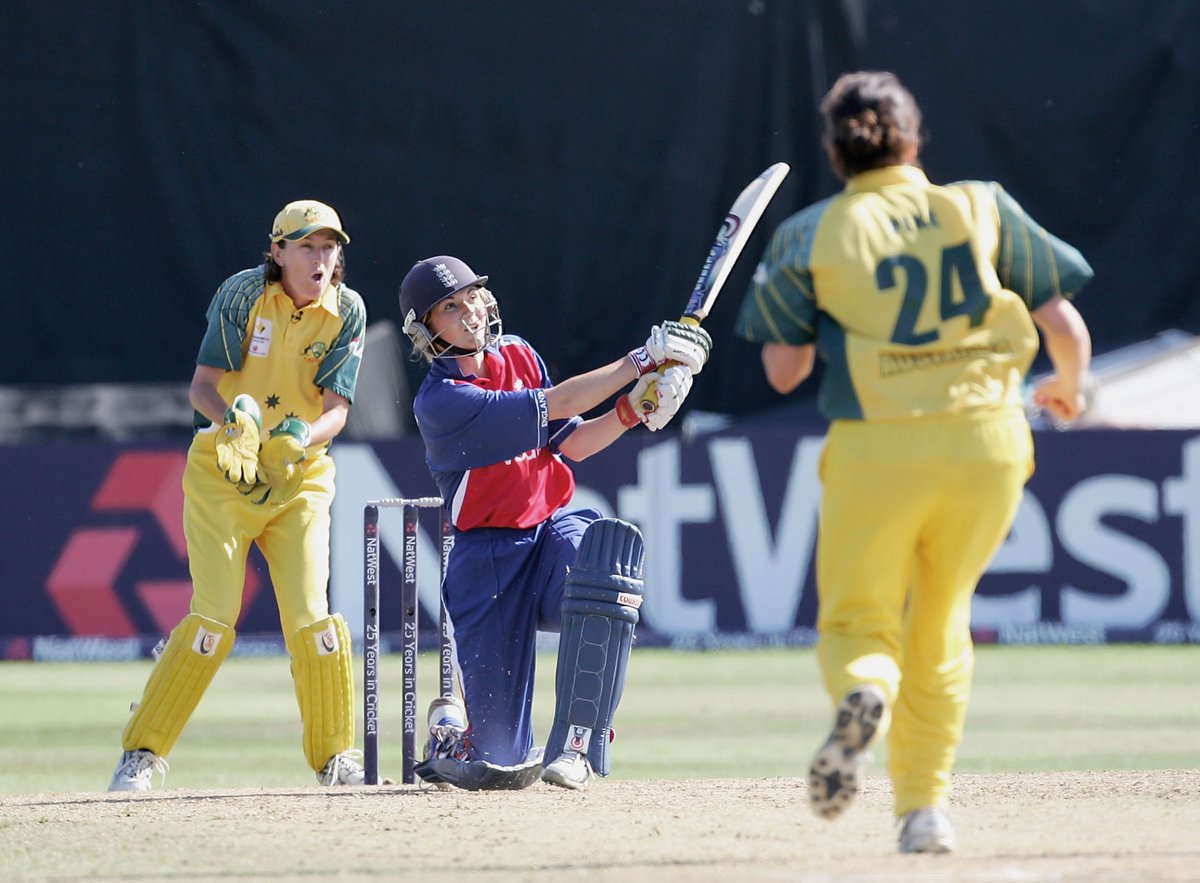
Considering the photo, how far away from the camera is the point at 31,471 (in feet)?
35.7

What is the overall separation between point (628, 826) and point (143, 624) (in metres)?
6.51

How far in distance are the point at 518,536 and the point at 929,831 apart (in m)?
1.92

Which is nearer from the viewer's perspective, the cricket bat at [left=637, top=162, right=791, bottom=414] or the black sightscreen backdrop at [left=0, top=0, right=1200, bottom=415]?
the cricket bat at [left=637, top=162, right=791, bottom=414]

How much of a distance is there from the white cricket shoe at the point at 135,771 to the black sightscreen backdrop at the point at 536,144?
6.06 metres

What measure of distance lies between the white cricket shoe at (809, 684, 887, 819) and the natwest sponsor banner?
6.97 m

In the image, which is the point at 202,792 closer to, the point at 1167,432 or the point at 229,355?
the point at 229,355

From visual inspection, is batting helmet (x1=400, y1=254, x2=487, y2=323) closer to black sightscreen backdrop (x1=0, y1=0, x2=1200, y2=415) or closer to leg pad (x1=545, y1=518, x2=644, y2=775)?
leg pad (x1=545, y1=518, x2=644, y2=775)

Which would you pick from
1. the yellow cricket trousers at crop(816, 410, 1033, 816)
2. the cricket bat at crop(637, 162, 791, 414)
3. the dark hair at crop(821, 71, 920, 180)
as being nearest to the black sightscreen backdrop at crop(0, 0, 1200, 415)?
the cricket bat at crop(637, 162, 791, 414)

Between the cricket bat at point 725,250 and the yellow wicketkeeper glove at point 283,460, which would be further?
the yellow wicketkeeper glove at point 283,460

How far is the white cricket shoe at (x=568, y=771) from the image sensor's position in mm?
5340

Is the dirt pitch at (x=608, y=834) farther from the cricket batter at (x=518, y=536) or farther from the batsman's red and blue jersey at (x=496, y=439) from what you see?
the batsman's red and blue jersey at (x=496, y=439)

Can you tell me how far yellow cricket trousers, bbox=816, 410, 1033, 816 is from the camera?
4.03 metres

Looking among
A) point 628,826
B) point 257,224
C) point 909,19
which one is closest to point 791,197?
point 909,19

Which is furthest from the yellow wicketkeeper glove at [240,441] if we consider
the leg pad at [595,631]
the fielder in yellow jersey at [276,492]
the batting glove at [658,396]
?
the batting glove at [658,396]
